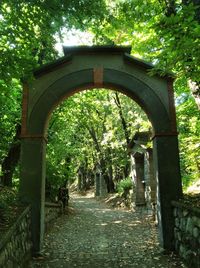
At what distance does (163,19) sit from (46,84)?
3.46 m

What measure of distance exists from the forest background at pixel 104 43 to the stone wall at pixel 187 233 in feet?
8.48

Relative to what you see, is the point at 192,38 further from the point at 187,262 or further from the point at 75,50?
the point at 187,262

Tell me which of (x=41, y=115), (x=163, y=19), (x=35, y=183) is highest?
(x=163, y=19)

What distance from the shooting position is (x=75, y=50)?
25.8 feet

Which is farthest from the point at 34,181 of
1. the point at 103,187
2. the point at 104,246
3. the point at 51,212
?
the point at 103,187

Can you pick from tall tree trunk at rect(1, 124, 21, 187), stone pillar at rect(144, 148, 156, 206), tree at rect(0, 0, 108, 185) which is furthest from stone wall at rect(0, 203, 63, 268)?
stone pillar at rect(144, 148, 156, 206)

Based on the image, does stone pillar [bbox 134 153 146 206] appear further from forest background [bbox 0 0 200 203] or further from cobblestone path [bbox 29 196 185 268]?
cobblestone path [bbox 29 196 185 268]

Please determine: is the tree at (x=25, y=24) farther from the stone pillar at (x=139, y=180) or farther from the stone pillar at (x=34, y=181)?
the stone pillar at (x=139, y=180)

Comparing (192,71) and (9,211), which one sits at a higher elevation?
(192,71)

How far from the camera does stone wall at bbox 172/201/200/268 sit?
525 centimetres

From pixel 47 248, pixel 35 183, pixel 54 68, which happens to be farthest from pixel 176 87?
pixel 47 248

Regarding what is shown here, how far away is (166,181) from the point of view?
734 cm

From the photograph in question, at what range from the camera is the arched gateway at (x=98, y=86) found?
7289 millimetres

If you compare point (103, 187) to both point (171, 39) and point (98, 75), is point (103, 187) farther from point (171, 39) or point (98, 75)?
point (171, 39)
